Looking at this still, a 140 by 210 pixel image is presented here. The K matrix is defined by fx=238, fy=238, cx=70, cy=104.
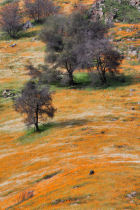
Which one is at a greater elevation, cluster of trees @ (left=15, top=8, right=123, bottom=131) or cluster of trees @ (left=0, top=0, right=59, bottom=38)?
cluster of trees @ (left=0, top=0, right=59, bottom=38)

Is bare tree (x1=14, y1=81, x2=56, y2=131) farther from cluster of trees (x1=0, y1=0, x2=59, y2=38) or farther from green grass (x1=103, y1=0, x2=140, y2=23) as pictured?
cluster of trees (x1=0, y1=0, x2=59, y2=38)

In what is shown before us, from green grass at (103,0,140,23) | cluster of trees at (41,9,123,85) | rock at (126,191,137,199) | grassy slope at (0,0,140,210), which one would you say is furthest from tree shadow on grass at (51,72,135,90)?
green grass at (103,0,140,23)

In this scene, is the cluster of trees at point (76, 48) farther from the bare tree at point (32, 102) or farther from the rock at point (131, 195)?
the rock at point (131, 195)

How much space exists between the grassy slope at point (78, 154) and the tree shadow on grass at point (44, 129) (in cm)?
13

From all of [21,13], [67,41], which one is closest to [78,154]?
[67,41]

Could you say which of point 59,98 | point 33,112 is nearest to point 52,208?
point 33,112

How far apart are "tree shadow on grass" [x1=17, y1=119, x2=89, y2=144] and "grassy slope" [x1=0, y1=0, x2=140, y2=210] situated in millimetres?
132

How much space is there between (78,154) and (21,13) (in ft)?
407

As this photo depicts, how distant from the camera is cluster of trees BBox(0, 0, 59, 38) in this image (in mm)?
107375

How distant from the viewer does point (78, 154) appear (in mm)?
19922

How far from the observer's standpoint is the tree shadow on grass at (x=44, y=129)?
27.8 metres

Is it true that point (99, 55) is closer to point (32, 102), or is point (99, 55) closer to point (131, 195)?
point (32, 102)

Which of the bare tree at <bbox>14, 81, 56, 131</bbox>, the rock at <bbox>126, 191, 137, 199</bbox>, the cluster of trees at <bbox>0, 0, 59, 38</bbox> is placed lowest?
the bare tree at <bbox>14, 81, 56, 131</bbox>

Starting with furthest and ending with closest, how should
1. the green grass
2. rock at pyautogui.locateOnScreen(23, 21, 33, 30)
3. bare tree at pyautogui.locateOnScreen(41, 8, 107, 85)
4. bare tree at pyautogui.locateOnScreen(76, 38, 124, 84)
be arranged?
rock at pyautogui.locateOnScreen(23, 21, 33, 30) < the green grass < bare tree at pyautogui.locateOnScreen(41, 8, 107, 85) < bare tree at pyautogui.locateOnScreen(76, 38, 124, 84)
